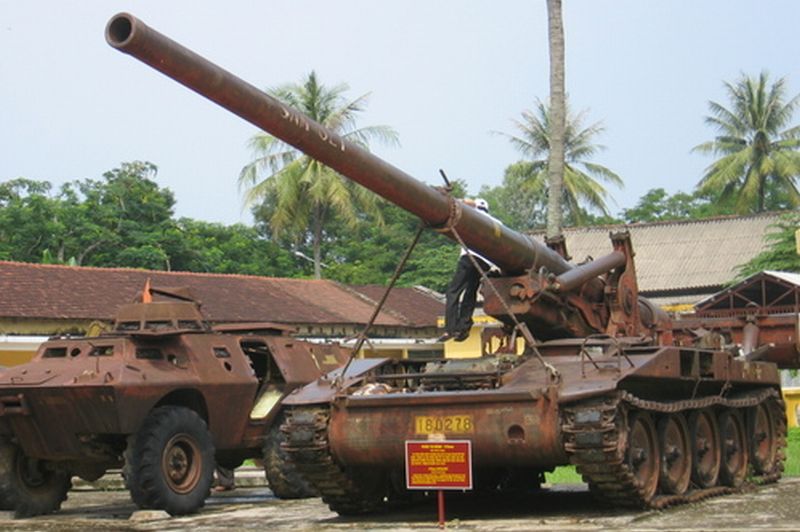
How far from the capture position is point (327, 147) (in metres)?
11.6

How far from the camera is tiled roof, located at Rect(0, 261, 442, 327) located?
28688 millimetres

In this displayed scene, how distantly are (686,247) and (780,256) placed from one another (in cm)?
423

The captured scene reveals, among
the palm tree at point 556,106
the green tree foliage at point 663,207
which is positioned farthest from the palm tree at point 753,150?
the palm tree at point 556,106

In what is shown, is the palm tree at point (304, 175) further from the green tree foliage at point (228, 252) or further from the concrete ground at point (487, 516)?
the concrete ground at point (487, 516)

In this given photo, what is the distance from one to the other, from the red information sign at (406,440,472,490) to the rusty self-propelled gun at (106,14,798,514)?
0.31 metres

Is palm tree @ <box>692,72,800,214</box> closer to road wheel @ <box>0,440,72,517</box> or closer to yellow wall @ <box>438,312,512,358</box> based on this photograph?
yellow wall @ <box>438,312,512,358</box>

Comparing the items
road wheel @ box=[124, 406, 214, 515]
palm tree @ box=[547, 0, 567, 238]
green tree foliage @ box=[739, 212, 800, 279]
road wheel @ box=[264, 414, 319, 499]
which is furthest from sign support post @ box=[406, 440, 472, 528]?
green tree foliage @ box=[739, 212, 800, 279]

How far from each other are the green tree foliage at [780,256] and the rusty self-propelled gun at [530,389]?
2140 centimetres

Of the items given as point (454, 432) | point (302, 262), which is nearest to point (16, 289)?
point (454, 432)

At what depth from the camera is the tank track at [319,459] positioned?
13.3 meters

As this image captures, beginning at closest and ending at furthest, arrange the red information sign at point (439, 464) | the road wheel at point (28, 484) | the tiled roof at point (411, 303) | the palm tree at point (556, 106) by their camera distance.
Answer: the red information sign at point (439, 464) < the road wheel at point (28, 484) < the palm tree at point (556, 106) < the tiled roof at point (411, 303)

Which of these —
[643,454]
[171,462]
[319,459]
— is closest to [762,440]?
[643,454]

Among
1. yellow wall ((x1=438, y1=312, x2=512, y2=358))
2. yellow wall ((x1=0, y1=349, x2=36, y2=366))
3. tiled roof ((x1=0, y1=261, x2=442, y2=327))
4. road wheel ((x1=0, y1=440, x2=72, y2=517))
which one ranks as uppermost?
tiled roof ((x1=0, y1=261, x2=442, y2=327))

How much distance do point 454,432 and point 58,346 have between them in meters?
5.33
